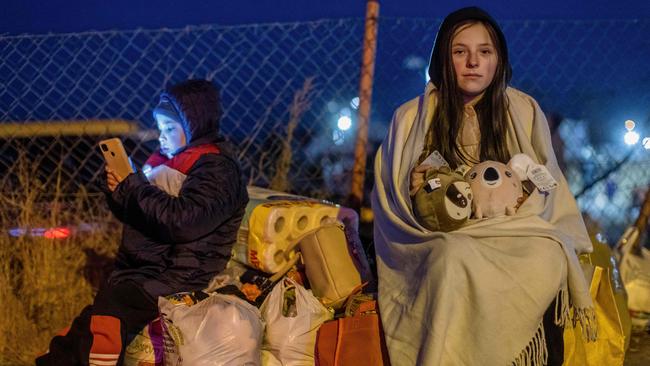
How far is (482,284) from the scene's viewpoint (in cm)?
281

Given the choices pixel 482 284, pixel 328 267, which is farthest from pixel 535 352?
pixel 328 267

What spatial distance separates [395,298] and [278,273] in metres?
0.75

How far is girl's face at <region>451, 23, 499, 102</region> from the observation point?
11.1 feet

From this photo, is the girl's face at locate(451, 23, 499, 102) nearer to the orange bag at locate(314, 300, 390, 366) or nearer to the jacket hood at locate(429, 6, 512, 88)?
the jacket hood at locate(429, 6, 512, 88)

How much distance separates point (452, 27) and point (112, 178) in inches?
65.4

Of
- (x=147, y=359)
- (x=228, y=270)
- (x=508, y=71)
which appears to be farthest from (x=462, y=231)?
(x=147, y=359)

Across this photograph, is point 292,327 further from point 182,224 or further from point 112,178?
point 112,178

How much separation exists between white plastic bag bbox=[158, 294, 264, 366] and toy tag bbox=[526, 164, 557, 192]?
1.30 metres

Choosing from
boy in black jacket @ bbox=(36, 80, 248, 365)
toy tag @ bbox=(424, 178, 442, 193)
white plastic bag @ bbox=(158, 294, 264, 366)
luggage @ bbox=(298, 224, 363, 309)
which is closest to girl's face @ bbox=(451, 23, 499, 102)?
toy tag @ bbox=(424, 178, 442, 193)

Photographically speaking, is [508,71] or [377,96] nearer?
[508,71]

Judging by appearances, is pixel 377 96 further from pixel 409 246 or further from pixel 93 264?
pixel 93 264

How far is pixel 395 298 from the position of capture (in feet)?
10.2

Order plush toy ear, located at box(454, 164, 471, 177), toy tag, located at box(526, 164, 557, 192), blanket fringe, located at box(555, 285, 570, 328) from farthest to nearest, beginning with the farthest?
plush toy ear, located at box(454, 164, 471, 177)
toy tag, located at box(526, 164, 557, 192)
blanket fringe, located at box(555, 285, 570, 328)

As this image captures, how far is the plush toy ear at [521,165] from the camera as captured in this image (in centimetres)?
323
